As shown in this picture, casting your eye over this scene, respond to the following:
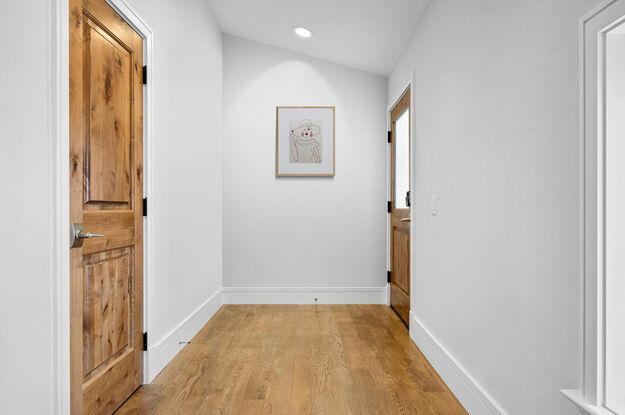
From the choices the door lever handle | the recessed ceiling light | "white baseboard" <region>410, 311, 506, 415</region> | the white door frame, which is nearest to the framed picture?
the recessed ceiling light

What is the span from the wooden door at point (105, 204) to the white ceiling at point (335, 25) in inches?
54.8

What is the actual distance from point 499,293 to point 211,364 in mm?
1719

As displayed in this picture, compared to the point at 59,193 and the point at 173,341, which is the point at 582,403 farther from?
the point at 173,341

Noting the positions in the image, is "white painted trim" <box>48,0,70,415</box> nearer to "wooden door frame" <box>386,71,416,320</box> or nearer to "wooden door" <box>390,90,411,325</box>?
"wooden door frame" <box>386,71,416,320</box>

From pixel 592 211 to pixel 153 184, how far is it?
202 cm

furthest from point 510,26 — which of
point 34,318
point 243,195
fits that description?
point 243,195

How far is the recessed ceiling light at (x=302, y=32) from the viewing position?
324 centimetres

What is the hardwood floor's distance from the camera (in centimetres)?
185

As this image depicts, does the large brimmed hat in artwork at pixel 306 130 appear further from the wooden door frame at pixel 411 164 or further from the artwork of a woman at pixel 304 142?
the wooden door frame at pixel 411 164

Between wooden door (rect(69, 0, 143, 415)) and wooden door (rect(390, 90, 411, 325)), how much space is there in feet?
6.66

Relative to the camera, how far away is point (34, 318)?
1227mm

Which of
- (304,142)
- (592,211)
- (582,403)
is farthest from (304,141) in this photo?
(582,403)

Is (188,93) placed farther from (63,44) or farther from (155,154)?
(63,44)

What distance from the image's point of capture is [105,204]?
68.3 inches
